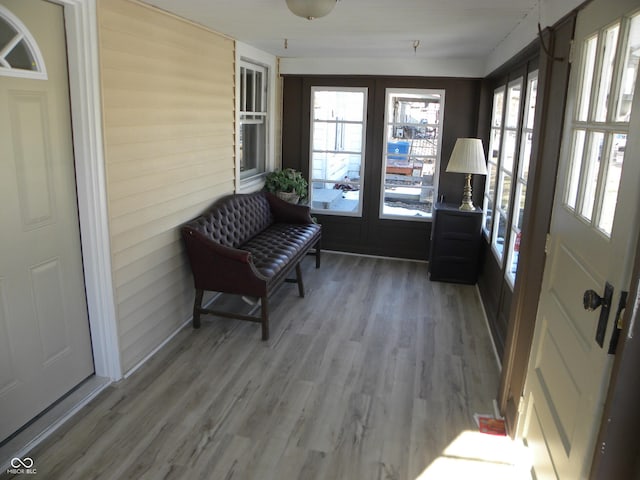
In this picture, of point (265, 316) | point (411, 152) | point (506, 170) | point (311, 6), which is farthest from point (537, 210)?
point (411, 152)

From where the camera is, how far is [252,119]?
5.00 metres

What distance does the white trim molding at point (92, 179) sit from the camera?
2.46 m

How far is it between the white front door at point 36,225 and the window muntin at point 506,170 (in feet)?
9.70

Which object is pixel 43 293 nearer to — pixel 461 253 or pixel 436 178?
pixel 461 253

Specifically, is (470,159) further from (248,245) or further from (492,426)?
(492,426)

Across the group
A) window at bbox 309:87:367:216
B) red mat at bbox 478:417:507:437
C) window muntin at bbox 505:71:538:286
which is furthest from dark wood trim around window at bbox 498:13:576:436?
window at bbox 309:87:367:216

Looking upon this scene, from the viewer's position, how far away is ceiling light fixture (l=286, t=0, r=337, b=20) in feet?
8.09

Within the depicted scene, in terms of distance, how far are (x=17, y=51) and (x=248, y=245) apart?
88.3 inches

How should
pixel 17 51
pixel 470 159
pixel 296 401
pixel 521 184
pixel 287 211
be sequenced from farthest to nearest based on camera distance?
pixel 287 211 < pixel 470 159 < pixel 521 184 < pixel 296 401 < pixel 17 51

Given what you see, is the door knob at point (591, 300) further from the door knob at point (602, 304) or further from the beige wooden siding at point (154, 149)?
the beige wooden siding at point (154, 149)

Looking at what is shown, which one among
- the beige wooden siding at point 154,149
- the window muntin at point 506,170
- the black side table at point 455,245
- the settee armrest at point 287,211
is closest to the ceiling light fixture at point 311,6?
the beige wooden siding at point 154,149

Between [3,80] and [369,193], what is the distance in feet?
13.2

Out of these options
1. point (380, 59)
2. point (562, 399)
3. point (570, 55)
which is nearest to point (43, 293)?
point (562, 399)

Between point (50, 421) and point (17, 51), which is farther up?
point (17, 51)
